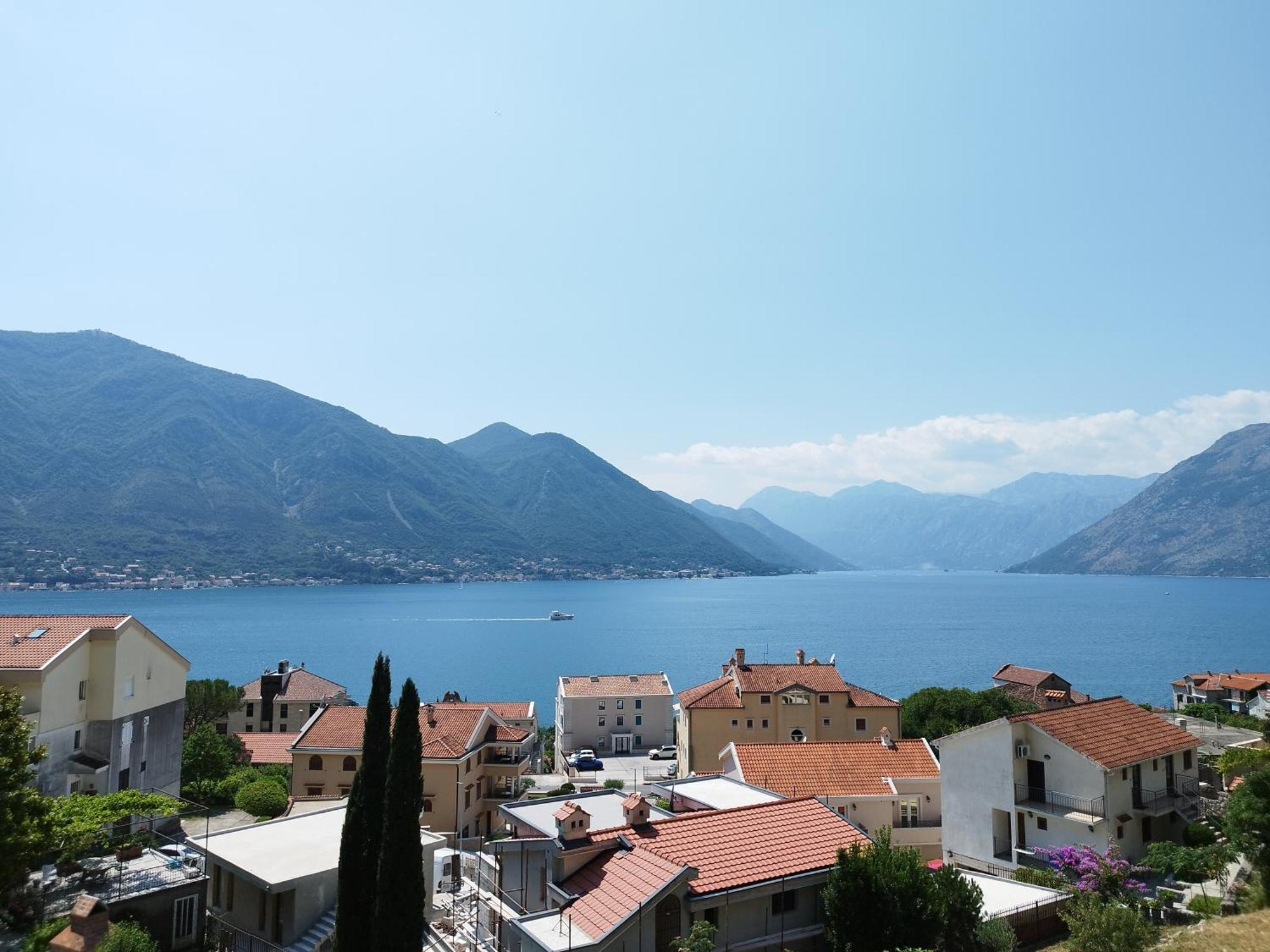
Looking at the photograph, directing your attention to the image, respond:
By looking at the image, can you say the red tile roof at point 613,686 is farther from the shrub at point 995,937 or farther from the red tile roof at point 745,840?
the shrub at point 995,937

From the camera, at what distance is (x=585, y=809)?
2462 cm

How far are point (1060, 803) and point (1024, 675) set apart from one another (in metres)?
72.9

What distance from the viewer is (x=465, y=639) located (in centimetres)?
16750

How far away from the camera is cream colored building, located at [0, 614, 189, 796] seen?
1160 inches

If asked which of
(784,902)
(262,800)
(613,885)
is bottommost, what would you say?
(262,800)

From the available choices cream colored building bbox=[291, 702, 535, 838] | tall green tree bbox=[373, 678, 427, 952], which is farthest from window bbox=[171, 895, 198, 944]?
cream colored building bbox=[291, 702, 535, 838]

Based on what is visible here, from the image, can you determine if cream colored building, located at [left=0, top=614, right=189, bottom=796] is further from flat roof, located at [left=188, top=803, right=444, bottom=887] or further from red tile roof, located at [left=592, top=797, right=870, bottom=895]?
red tile roof, located at [left=592, top=797, right=870, bottom=895]

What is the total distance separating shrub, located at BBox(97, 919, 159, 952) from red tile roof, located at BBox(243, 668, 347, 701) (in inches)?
2732

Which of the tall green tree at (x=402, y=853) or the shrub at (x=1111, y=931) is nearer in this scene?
the shrub at (x=1111, y=931)

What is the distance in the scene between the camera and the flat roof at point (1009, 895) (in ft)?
70.2

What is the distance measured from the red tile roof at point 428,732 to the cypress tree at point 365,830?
22.1 meters

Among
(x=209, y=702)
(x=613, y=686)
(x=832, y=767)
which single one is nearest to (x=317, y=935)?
(x=832, y=767)

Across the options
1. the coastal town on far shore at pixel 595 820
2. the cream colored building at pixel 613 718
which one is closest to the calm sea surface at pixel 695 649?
the cream colored building at pixel 613 718

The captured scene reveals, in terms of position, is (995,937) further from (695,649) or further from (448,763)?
(695,649)
